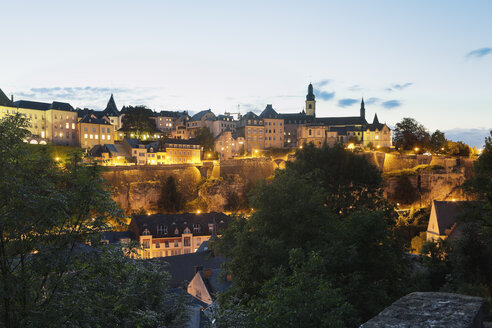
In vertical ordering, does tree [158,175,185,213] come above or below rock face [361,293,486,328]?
below

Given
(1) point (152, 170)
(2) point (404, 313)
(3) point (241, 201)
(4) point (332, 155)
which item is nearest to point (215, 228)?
(3) point (241, 201)

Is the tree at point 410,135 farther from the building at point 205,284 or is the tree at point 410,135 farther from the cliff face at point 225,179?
the building at point 205,284

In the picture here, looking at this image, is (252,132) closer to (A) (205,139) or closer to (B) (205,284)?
(A) (205,139)

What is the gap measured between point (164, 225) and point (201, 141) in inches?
1676

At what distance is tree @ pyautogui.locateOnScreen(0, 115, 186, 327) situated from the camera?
729cm

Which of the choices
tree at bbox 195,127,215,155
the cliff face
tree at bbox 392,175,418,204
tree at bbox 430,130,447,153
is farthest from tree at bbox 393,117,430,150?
tree at bbox 195,127,215,155

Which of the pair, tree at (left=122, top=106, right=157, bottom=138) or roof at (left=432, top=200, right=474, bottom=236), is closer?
roof at (left=432, top=200, right=474, bottom=236)

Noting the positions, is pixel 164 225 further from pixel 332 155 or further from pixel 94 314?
pixel 94 314

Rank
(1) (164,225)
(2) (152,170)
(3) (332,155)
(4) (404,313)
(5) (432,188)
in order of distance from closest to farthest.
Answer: (4) (404,313) → (3) (332,155) → (1) (164,225) → (5) (432,188) → (2) (152,170)

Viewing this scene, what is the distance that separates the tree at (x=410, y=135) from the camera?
86.8 metres

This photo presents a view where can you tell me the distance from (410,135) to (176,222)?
61.5m

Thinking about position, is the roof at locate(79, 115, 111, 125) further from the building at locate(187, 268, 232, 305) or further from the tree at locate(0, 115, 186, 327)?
the tree at locate(0, 115, 186, 327)

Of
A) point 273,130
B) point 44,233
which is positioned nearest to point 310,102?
point 273,130

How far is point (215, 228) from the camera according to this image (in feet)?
175
